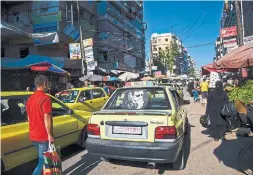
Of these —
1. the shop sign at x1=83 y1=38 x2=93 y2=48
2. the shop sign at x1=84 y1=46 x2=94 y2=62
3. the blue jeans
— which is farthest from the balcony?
the blue jeans

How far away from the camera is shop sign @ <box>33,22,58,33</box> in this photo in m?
23.3

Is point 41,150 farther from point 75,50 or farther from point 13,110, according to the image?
point 75,50

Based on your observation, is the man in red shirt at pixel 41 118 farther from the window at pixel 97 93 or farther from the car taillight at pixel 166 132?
the window at pixel 97 93

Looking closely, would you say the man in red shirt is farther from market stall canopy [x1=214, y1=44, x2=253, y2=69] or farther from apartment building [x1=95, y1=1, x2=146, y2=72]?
apartment building [x1=95, y1=1, x2=146, y2=72]

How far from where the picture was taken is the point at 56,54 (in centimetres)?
2475

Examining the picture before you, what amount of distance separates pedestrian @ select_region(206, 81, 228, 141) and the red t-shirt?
4.92 metres

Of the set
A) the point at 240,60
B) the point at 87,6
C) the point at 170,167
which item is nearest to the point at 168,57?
the point at 87,6

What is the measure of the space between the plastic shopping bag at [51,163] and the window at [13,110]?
50.7 inches

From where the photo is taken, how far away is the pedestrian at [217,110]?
6850 mm

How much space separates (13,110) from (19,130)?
50 cm

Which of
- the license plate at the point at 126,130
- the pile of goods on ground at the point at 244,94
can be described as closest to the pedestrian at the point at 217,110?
the pile of goods on ground at the point at 244,94

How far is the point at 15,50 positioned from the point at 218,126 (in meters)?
21.0

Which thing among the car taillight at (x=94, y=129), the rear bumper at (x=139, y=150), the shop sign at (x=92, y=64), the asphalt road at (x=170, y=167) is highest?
the shop sign at (x=92, y=64)

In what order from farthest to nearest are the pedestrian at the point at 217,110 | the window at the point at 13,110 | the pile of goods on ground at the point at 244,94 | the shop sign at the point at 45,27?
the shop sign at the point at 45,27, the pile of goods on ground at the point at 244,94, the pedestrian at the point at 217,110, the window at the point at 13,110
